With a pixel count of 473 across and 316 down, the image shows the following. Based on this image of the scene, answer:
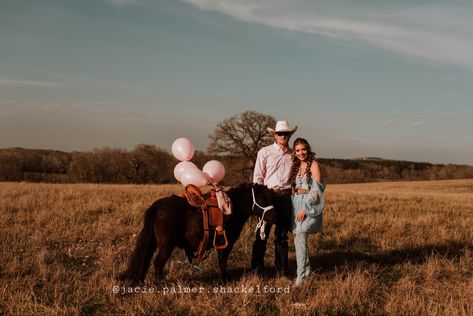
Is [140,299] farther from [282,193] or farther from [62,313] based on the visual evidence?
[282,193]

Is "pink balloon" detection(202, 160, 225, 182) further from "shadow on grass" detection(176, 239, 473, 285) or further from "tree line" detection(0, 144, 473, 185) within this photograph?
"tree line" detection(0, 144, 473, 185)

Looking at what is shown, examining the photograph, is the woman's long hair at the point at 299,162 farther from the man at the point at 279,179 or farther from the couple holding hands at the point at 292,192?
the man at the point at 279,179

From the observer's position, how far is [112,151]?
5275 cm

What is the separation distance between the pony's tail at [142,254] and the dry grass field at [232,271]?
0.63 feet

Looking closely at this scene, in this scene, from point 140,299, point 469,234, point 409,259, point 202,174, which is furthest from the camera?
point 469,234

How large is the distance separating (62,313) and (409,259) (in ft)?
22.2

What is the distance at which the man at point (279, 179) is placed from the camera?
22.4 ft

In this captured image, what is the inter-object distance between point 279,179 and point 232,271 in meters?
1.96

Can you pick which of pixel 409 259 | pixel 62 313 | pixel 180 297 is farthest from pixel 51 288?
pixel 409 259

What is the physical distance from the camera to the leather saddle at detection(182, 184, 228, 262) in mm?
6109

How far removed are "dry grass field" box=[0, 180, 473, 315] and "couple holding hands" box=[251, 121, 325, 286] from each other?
0.39 metres

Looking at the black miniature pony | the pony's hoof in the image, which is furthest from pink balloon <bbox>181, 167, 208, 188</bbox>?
the pony's hoof

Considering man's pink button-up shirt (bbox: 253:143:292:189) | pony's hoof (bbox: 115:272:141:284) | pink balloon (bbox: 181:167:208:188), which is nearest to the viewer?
pony's hoof (bbox: 115:272:141:284)

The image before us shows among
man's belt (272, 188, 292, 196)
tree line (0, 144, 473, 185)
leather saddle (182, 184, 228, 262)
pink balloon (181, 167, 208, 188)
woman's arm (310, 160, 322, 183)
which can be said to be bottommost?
tree line (0, 144, 473, 185)
